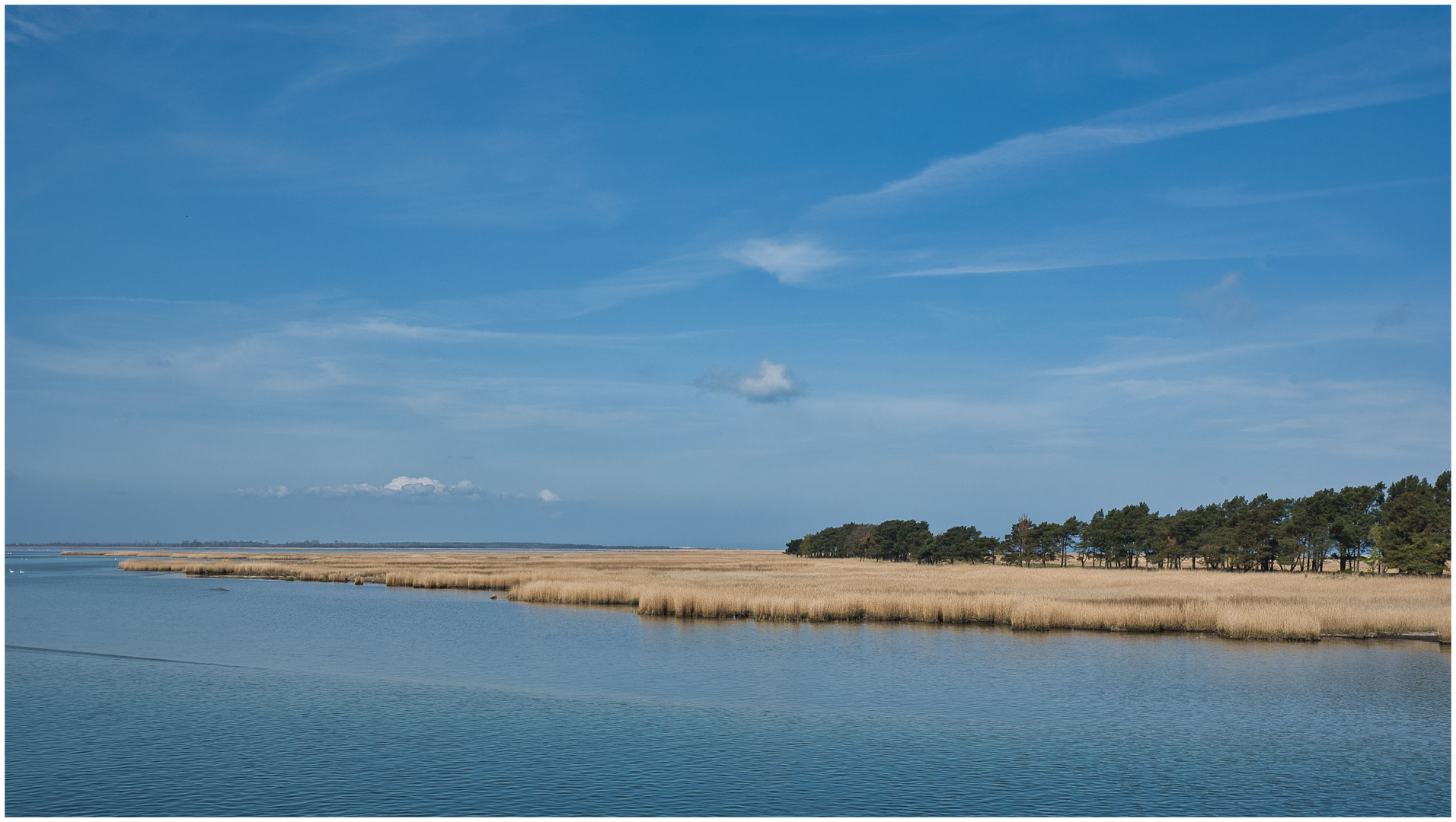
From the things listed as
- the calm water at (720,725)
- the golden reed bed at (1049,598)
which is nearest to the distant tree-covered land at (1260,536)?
the golden reed bed at (1049,598)

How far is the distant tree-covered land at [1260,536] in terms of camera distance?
2702 inches

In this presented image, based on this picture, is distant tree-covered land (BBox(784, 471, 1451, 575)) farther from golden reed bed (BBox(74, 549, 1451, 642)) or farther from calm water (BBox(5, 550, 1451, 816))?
calm water (BBox(5, 550, 1451, 816))

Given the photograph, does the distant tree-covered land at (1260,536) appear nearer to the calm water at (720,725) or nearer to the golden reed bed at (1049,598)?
the golden reed bed at (1049,598)

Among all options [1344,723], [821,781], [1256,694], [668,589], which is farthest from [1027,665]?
[668,589]

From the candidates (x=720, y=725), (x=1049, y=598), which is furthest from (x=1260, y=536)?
(x=720, y=725)

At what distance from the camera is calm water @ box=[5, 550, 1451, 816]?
1617 centimetres

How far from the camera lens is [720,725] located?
21.7m

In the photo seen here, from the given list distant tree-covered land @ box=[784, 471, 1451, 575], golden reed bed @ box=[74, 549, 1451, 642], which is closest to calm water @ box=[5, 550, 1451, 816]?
golden reed bed @ box=[74, 549, 1451, 642]

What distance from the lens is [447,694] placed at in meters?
25.2

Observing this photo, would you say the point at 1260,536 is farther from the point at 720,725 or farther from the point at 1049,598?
the point at 720,725

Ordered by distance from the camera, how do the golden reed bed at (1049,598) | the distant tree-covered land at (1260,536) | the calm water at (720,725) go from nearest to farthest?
1. the calm water at (720,725)
2. the golden reed bed at (1049,598)
3. the distant tree-covered land at (1260,536)

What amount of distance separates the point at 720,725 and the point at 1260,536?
2952 inches

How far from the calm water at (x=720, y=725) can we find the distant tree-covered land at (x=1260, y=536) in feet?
133

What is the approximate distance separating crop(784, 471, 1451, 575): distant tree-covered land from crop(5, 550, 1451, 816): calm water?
40390mm
